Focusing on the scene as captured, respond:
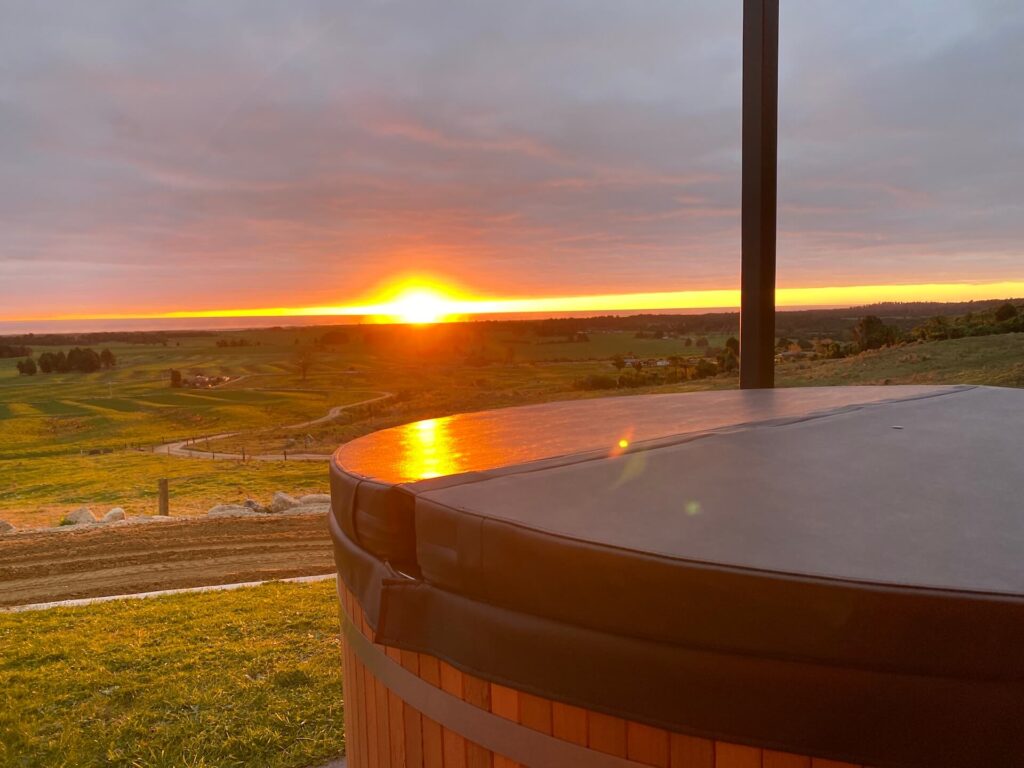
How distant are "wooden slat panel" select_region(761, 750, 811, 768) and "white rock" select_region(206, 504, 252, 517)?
1161 centimetres

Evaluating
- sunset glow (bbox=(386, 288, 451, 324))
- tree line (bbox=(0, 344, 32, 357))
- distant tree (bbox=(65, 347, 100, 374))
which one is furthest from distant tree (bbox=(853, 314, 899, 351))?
distant tree (bbox=(65, 347, 100, 374))

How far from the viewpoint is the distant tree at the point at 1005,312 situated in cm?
1216

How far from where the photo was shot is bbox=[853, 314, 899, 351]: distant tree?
11824 mm

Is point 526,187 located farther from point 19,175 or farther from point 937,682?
point 937,682

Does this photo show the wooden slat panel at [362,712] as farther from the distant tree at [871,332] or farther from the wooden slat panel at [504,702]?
the distant tree at [871,332]

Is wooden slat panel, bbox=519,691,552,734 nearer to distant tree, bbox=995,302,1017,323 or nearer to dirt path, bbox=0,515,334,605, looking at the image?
dirt path, bbox=0,515,334,605

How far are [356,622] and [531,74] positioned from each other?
628 cm

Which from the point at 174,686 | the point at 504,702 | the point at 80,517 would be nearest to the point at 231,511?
the point at 80,517

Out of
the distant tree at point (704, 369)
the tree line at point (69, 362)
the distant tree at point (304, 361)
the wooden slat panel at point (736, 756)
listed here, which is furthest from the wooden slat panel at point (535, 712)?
the distant tree at point (304, 361)

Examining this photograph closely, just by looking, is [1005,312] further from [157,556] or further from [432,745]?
[432,745]

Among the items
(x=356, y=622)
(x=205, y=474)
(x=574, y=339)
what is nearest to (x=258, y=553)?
(x=356, y=622)

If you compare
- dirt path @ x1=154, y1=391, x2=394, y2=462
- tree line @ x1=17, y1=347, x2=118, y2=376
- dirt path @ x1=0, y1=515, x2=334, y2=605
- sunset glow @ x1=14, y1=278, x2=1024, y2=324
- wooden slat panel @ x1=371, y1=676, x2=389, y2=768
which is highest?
sunset glow @ x1=14, y1=278, x2=1024, y2=324

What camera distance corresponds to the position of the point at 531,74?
6.62 metres

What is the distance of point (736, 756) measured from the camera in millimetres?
844
